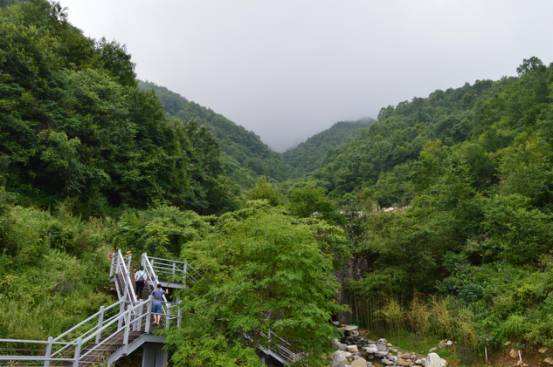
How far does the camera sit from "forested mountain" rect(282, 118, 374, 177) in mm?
91188

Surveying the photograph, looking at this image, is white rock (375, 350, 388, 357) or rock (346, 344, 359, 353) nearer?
white rock (375, 350, 388, 357)

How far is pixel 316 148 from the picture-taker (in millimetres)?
106875

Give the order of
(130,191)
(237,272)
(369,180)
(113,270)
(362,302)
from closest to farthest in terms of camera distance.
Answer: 1. (237,272)
2. (113,270)
3. (362,302)
4. (130,191)
5. (369,180)

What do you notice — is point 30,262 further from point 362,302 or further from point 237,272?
point 362,302

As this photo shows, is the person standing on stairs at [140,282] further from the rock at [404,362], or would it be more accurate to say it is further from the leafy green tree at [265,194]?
the leafy green tree at [265,194]

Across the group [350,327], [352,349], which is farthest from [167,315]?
[350,327]

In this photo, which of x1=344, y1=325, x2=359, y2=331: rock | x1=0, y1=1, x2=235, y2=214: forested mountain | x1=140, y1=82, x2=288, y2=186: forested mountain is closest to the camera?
x1=0, y1=1, x2=235, y2=214: forested mountain

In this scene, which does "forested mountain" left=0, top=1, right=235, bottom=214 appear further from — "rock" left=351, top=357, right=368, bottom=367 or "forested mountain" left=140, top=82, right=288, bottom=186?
"forested mountain" left=140, top=82, right=288, bottom=186

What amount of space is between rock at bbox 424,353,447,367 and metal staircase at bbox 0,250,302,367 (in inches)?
262

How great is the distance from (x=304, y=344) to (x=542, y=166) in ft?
61.3

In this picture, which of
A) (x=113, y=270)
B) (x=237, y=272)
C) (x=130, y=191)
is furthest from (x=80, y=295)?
(x=130, y=191)

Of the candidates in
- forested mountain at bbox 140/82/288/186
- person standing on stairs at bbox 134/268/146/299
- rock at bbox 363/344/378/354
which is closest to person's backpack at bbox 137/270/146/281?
person standing on stairs at bbox 134/268/146/299

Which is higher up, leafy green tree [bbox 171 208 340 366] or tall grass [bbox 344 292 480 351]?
leafy green tree [bbox 171 208 340 366]

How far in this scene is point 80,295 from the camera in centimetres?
1409
